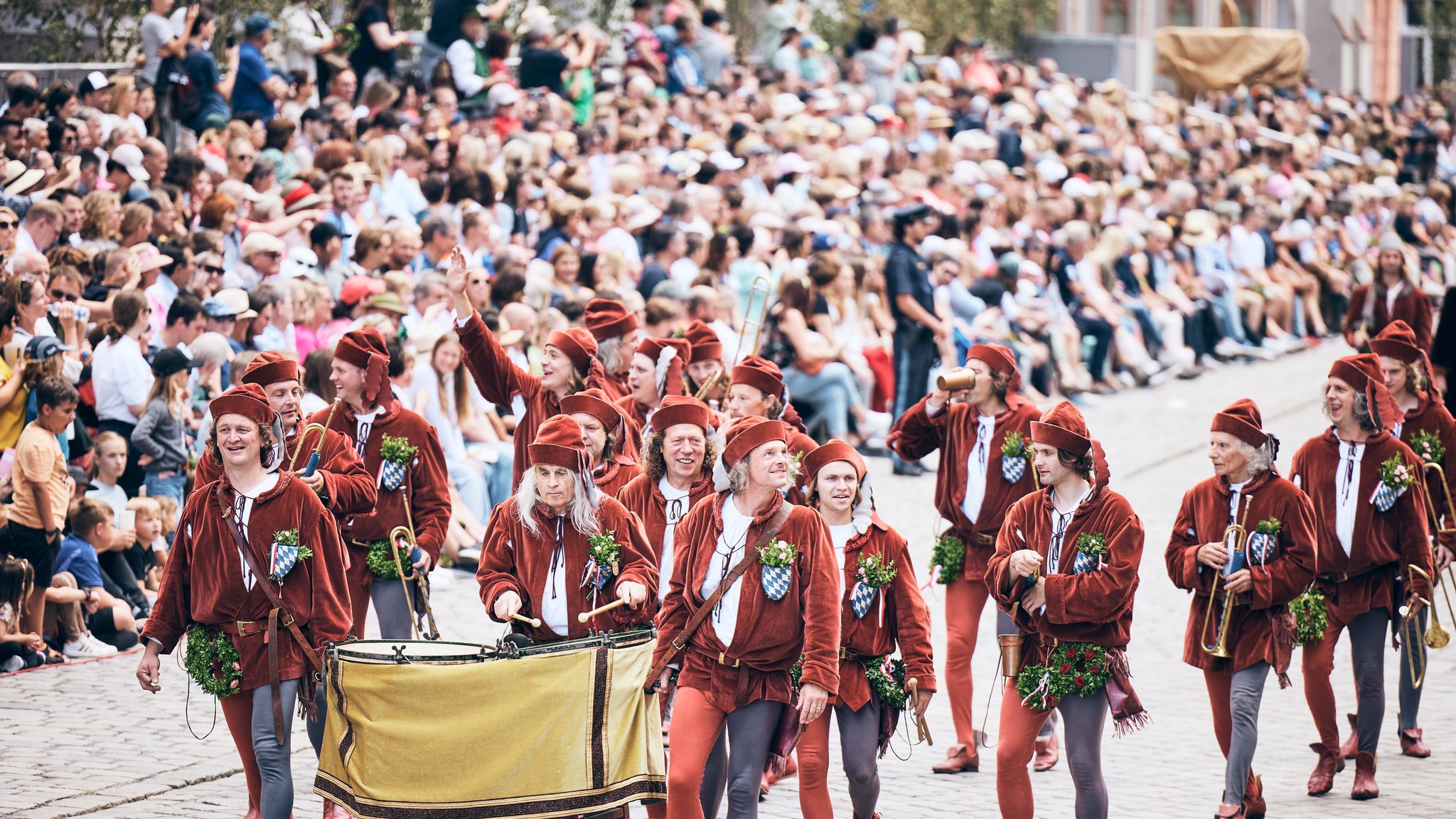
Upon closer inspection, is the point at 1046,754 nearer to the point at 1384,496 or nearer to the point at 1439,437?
the point at 1384,496

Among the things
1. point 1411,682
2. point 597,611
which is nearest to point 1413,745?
point 1411,682

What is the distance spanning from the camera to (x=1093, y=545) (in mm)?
7254

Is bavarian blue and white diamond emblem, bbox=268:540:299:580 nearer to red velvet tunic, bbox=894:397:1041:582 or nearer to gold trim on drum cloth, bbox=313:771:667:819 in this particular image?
gold trim on drum cloth, bbox=313:771:667:819

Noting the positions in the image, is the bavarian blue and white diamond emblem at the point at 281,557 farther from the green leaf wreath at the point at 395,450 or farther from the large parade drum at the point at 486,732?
the green leaf wreath at the point at 395,450

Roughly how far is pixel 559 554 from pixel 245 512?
1.16m

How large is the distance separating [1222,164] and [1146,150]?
1.17 metres

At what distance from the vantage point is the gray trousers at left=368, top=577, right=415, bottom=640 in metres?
8.70

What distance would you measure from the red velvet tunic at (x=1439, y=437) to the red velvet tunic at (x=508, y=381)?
155 inches

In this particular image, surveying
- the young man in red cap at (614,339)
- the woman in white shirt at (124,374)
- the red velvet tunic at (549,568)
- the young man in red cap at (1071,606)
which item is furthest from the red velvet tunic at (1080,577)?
the woman in white shirt at (124,374)

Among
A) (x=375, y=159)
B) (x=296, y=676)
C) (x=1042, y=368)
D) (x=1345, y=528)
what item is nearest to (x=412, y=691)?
(x=296, y=676)

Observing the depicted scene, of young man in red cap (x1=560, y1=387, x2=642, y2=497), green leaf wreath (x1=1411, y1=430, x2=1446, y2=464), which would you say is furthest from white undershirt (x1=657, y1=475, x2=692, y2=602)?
green leaf wreath (x1=1411, y1=430, x2=1446, y2=464)

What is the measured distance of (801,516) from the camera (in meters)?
7.00

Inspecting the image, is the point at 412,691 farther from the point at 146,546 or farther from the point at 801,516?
the point at 146,546

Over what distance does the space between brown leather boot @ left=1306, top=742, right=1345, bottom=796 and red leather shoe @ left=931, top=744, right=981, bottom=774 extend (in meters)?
1.46
